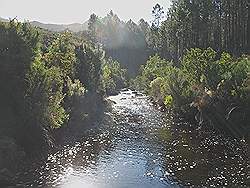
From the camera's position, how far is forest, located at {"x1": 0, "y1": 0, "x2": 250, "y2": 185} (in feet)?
144

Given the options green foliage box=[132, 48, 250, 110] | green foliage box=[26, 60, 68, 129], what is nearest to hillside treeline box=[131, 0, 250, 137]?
green foliage box=[132, 48, 250, 110]

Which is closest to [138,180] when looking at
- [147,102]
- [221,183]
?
[221,183]

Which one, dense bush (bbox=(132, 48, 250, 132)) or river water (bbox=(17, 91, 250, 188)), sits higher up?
dense bush (bbox=(132, 48, 250, 132))

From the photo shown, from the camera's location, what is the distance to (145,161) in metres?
41.5

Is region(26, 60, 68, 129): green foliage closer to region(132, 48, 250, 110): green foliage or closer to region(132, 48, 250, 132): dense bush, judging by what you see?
region(132, 48, 250, 132): dense bush

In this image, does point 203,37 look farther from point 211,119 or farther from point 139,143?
point 139,143

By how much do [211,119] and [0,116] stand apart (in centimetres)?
2674

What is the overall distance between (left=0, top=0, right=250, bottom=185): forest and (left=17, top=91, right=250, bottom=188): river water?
2576 mm

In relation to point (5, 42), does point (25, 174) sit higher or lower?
lower

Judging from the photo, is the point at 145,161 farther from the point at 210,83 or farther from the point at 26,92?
the point at 210,83

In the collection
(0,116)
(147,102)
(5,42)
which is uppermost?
(5,42)

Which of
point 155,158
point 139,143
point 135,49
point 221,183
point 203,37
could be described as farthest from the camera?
point 135,49

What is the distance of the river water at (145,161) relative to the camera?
34.8 meters

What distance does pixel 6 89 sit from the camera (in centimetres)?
4428
